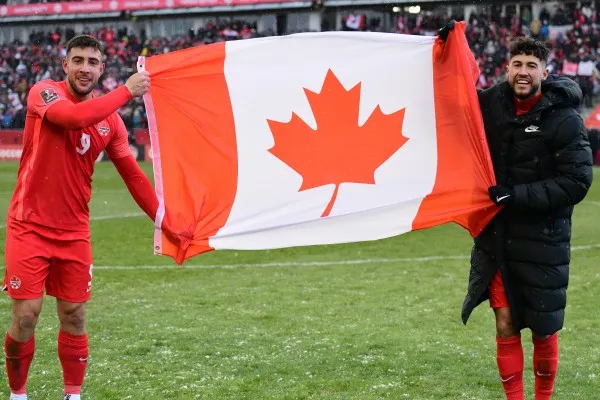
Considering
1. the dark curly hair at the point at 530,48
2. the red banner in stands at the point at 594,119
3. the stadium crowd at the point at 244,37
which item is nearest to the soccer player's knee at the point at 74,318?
the dark curly hair at the point at 530,48

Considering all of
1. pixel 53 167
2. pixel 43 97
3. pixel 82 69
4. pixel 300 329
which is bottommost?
pixel 300 329

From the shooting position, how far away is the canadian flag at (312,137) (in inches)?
220

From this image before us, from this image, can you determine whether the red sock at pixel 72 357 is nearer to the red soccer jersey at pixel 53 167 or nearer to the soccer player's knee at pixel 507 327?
the red soccer jersey at pixel 53 167

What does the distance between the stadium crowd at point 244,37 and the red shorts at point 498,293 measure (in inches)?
880

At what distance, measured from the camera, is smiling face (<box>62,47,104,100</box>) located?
5289 millimetres

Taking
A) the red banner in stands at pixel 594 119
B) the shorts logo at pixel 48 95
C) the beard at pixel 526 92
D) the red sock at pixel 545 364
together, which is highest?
the shorts logo at pixel 48 95

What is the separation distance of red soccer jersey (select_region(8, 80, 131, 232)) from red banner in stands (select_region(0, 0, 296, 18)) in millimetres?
39409

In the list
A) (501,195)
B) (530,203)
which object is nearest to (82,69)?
(501,195)

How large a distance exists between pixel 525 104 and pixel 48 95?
2503 millimetres

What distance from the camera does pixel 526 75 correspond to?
5203mm

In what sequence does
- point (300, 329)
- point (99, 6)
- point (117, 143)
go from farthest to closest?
point (99, 6), point (300, 329), point (117, 143)

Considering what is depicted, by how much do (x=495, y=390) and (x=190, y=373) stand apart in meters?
1.92

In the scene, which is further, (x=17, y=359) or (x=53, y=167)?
(x=17, y=359)

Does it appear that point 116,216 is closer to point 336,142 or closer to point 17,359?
point 17,359
